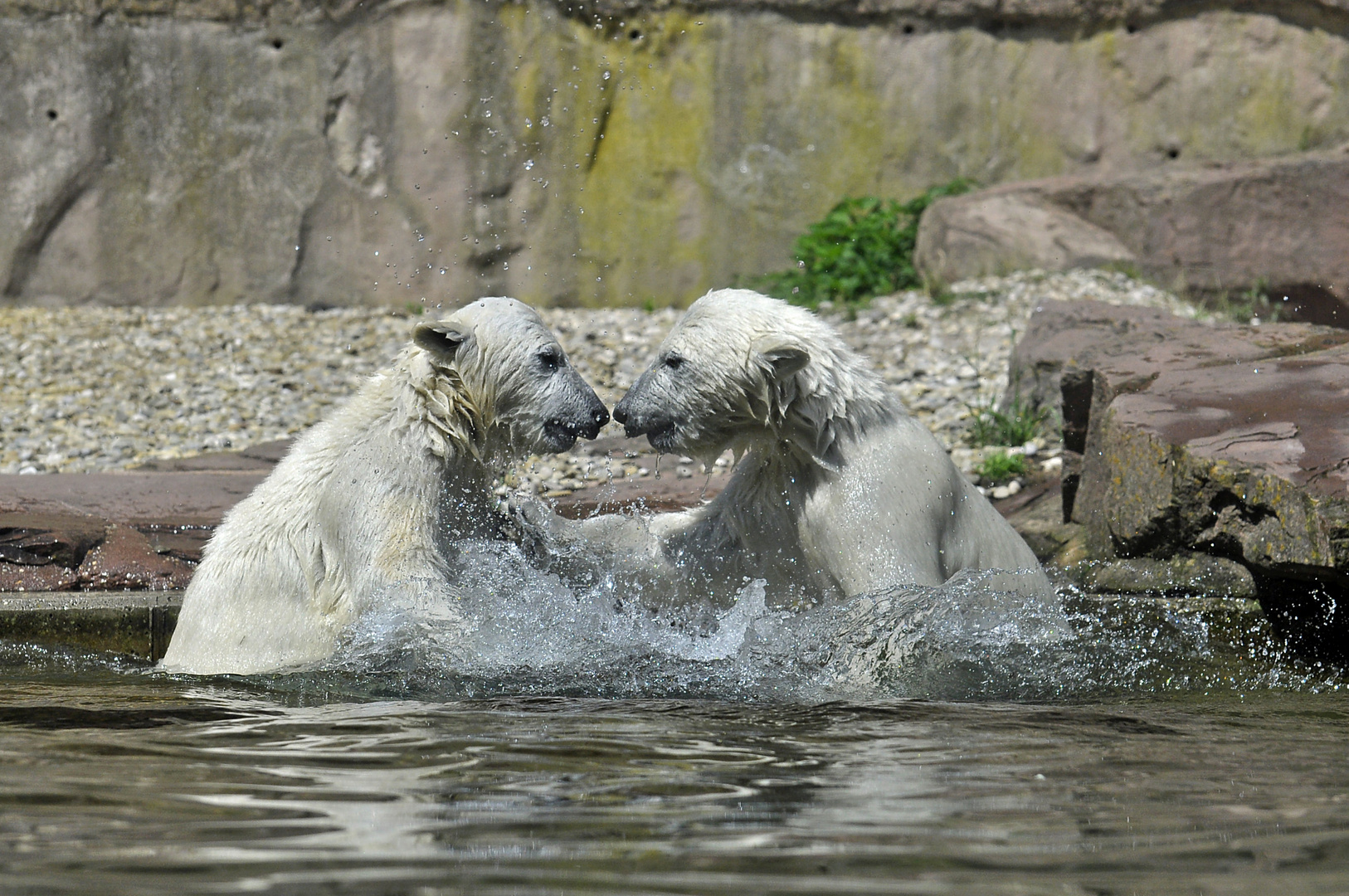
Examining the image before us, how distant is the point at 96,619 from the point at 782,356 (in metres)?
2.28

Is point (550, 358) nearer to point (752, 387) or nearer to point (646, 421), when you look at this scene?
point (646, 421)

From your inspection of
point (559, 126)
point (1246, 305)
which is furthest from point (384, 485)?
point (559, 126)

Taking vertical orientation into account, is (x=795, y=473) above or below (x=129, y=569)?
above

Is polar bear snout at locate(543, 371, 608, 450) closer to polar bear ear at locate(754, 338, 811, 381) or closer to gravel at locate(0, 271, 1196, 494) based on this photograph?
polar bear ear at locate(754, 338, 811, 381)

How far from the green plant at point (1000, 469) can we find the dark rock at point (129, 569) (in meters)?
3.42

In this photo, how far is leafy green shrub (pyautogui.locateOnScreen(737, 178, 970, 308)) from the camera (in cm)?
984

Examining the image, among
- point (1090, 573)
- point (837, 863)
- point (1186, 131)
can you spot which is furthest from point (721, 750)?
point (1186, 131)

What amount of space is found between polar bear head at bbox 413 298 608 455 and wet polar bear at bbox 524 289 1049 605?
0.17 m

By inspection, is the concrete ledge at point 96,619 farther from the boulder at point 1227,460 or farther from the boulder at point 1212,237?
the boulder at point 1212,237

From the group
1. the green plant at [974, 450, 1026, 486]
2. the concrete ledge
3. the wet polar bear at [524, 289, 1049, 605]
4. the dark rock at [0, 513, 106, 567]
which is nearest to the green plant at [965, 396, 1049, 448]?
the green plant at [974, 450, 1026, 486]

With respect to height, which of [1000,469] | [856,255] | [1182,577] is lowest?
[1182,577]

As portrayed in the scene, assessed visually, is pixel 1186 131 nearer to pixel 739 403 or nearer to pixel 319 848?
pixel 739 403

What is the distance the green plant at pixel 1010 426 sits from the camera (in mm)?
6629

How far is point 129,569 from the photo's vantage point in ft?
15.5
